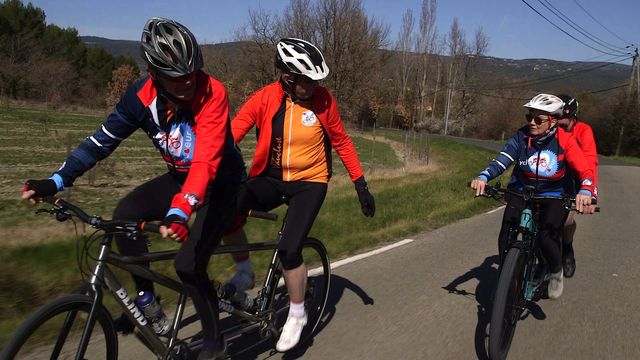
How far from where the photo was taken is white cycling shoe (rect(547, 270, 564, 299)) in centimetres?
497

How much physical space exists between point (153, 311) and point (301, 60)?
1.83 m

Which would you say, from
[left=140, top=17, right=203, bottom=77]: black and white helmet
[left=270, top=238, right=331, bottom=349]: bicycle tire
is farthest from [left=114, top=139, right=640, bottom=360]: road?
[left=140, top=17, right=203, bottom=77]: black and white helmet

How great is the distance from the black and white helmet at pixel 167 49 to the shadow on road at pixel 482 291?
293 cm

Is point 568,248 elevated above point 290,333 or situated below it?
above

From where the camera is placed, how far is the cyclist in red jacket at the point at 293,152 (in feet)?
12.2

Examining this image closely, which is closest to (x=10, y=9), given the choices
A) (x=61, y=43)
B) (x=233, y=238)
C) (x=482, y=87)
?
(x=61, y=43)

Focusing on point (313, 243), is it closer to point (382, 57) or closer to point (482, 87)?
point (382, 57)

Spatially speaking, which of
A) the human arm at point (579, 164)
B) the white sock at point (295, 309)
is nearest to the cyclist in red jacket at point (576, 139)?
the human arm at point (579, 164)

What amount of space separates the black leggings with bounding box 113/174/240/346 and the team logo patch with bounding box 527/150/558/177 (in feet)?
9.07

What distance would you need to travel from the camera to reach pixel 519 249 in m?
4.02

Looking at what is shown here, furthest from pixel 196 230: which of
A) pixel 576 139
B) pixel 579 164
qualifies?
pixel 576 139

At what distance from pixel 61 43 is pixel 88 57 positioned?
4.10 meters

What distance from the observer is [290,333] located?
12.3ft

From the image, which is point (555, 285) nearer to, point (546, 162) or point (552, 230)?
point (552, 230)
